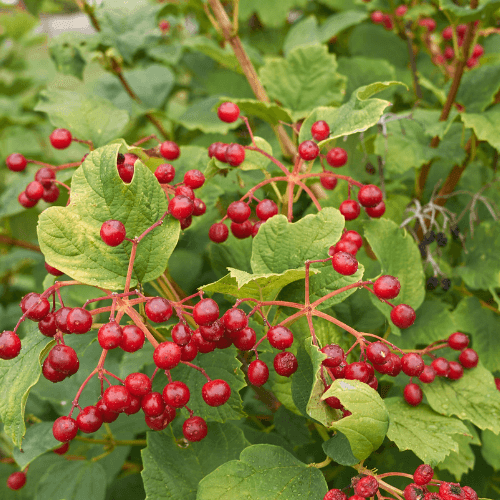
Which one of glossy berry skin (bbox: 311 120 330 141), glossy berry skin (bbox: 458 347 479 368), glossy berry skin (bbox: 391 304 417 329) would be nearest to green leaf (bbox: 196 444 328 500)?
glossy berry skin (bbox: 391 304 417 329)

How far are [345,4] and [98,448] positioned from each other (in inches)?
84.8

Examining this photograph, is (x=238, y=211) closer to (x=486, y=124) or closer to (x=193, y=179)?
(x=193, y=179)

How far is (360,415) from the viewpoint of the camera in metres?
0.69

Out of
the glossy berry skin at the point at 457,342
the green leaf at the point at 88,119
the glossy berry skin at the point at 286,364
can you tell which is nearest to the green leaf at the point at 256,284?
the glossy berry skin at the point at 286,364

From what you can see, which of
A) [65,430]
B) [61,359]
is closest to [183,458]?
[65,430]

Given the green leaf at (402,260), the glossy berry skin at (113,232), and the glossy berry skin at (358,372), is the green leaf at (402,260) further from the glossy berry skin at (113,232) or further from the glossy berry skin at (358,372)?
the glossy berry skin at (113,232)

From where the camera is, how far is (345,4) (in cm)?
222

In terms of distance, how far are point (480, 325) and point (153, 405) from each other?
0.92 metres

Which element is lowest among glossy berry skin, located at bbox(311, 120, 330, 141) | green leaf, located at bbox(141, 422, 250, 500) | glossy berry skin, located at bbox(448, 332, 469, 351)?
green leaf, located at bbox(141, 422, 250, 500)

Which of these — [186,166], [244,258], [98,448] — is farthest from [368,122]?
[98,448]

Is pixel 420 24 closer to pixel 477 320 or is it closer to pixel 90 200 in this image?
pixel 477 320

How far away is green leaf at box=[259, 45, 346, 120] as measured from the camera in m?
1.43

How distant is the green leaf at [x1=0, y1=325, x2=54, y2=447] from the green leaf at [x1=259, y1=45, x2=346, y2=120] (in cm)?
99

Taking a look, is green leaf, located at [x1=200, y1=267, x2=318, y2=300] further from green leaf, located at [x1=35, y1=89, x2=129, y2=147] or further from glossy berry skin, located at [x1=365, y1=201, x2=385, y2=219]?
green leaf, located at [x1=35, y1=89, x2=129, y2=147]
